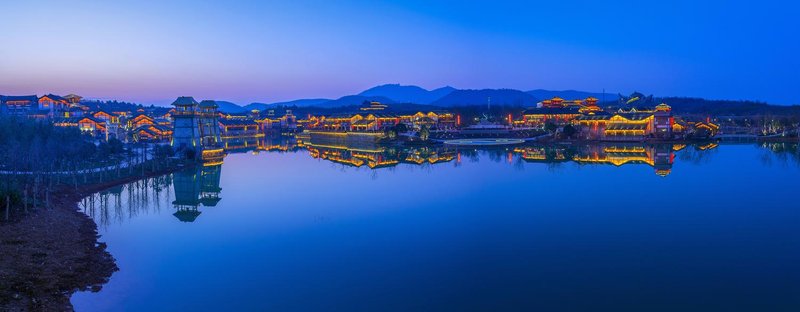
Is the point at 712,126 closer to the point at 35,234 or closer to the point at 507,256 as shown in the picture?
the point at 507,256

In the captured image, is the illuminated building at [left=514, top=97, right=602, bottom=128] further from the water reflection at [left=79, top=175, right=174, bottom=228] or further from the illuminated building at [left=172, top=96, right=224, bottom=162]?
the water reflection at [left=79, top=175, right=174, bottom=228]

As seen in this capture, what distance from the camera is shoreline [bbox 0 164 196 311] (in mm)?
6418

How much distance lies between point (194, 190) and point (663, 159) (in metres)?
19.2

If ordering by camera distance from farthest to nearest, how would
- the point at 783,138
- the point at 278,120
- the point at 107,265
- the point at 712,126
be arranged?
1. the point at 278,120
2. the point at 712,126
3. the point at 783,138
4. the point at 107,265

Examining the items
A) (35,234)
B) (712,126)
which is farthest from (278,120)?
(35,234)

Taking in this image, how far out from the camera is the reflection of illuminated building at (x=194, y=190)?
13.2m

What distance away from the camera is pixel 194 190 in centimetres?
1694

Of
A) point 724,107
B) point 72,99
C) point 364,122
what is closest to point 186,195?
point 364,122

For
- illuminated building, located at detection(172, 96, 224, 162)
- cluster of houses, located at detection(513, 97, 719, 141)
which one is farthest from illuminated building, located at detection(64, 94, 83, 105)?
cluster of houses, located at detection(513, 97, 719, 141)

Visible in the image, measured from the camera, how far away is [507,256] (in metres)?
8.62

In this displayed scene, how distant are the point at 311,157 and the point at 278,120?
3725 centimetres

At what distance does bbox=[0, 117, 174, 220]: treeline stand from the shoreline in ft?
4.24

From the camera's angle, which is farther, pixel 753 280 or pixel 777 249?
pixel 777 249

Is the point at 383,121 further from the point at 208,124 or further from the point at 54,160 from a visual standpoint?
the point at 54,160
